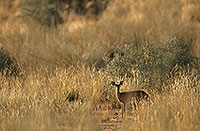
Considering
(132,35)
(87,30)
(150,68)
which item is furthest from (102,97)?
(87,30)

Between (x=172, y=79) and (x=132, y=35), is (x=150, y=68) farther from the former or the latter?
(x=132, y=35)

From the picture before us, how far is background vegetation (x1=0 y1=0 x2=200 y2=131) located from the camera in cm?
459

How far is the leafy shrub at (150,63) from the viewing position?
23.1ft

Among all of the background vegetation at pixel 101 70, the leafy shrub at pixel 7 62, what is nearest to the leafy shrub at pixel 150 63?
the background vegetation at pixel 101 70

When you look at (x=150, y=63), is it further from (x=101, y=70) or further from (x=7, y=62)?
(x=7, y=62)

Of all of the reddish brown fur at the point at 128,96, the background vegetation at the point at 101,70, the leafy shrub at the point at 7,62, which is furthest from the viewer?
the leafy shrub at the point at 7,62

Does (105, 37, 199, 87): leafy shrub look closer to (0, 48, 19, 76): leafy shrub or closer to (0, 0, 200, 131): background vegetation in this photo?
(0, 0, 200, 131): background vegetation

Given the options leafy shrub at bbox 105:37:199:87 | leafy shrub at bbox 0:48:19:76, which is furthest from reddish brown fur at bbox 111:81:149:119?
leafy shrub at bbox 0:48:19:76

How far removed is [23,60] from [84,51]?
4.90ft

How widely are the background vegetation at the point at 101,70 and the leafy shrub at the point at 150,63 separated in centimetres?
2

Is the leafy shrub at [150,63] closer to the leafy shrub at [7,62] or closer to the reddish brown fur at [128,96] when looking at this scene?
the reddish brown fur at [128,96]

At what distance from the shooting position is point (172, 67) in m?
7.73

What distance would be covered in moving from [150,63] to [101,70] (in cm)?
112

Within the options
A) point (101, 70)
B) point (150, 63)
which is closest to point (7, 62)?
point (101, 70)
